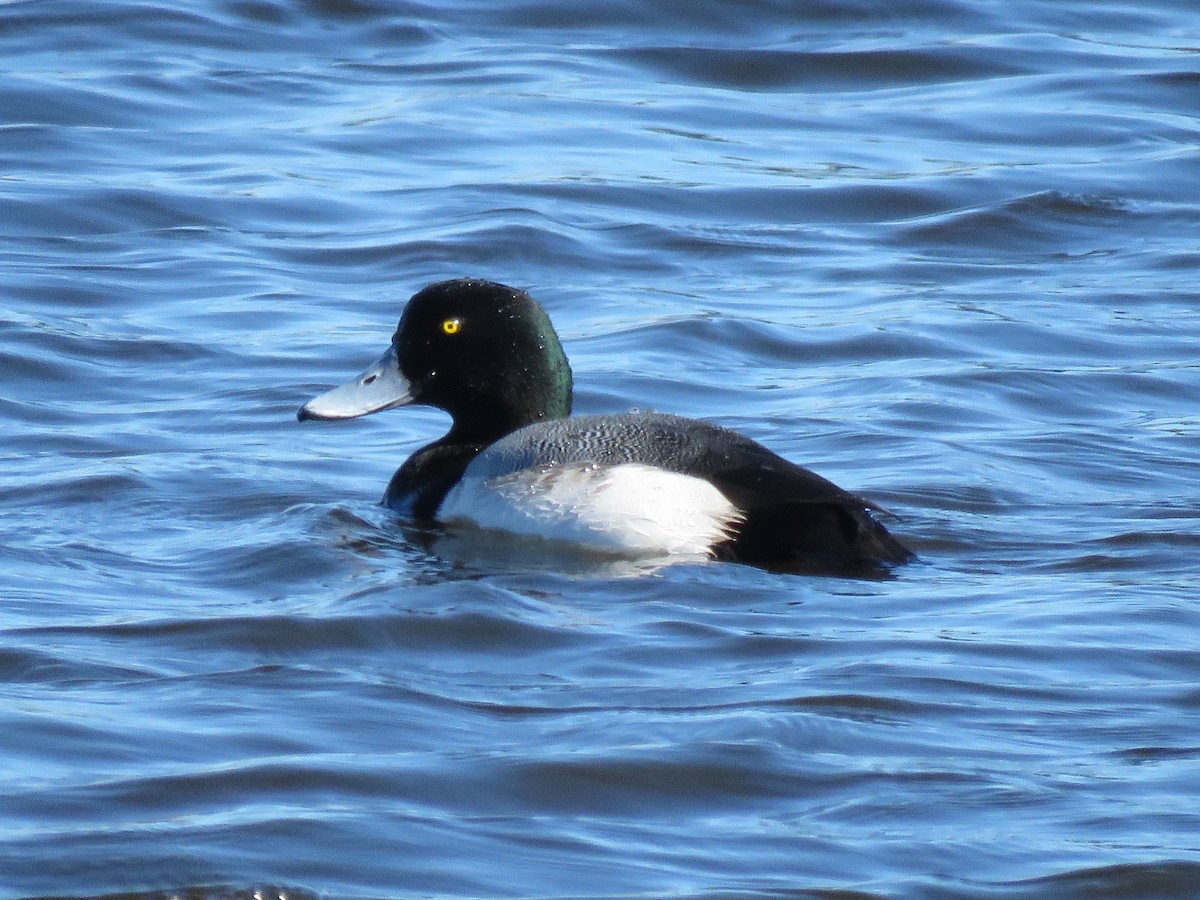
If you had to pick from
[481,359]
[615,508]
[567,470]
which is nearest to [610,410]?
[481,359]

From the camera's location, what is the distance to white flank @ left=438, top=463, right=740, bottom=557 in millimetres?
6637

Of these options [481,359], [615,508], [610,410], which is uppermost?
[481,359]

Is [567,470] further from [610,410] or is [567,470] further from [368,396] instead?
[610,410]

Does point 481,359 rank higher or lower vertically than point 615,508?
higher

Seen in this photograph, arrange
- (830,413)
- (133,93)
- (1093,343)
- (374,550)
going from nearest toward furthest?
1. (374,550)
2. (830,413)
3. (1093,343)
4. (133,93)

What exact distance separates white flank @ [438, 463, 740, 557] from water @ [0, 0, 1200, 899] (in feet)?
0.39

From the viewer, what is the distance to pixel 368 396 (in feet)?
26.1

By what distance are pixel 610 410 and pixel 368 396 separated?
4.59ft

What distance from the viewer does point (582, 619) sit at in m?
6.09

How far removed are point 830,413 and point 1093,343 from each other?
5.77 feet

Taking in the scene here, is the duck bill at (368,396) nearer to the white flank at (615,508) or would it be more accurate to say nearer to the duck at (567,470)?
the duck at (567,470)

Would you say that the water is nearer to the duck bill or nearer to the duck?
the duck

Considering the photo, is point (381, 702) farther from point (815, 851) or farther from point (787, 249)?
point (787, 249)

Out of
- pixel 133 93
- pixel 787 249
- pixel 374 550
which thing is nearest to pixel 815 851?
pixel 374 550
